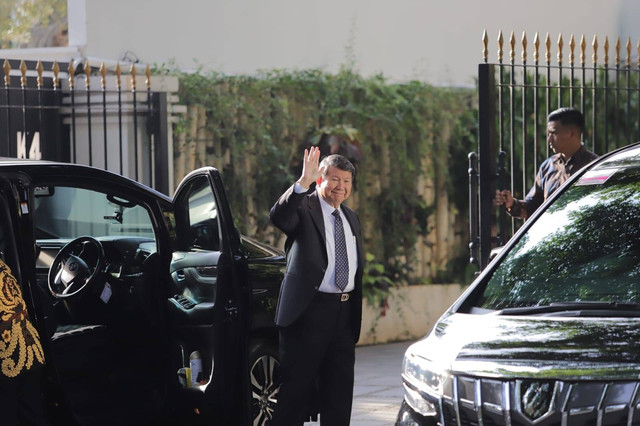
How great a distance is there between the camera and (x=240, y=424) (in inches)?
236

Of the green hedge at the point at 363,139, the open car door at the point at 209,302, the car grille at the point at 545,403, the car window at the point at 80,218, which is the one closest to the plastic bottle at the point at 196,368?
the open car door at the point at 209,302

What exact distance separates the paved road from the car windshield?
2.89 metres

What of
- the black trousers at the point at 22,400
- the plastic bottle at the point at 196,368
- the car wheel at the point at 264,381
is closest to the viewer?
the black trousers at the point at 22,400

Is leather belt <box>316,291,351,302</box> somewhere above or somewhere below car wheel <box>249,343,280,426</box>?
above

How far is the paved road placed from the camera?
796 cm

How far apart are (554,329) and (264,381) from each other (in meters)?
2.77

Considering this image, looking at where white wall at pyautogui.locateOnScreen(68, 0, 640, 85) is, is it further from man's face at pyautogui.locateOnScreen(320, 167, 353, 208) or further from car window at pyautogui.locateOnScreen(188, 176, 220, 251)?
man's face at pyautogui.locateOnScreen(320, 167, 353, 208)

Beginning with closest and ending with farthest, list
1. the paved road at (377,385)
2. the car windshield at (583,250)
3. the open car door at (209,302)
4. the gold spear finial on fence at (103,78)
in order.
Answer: the car windshield at (583,250)
the open car door at (209,302)
the paved road at (377,385)
the gold spear finial on fence at (103,78)

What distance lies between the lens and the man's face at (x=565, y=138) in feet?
25.7

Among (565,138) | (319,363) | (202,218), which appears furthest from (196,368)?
(565,138)

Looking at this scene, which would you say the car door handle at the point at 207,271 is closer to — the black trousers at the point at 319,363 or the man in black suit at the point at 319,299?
the man in black suit at the point at 319,299

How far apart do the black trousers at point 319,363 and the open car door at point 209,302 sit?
13.9 inches

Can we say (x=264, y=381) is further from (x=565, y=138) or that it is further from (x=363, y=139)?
(x=363, y=139)

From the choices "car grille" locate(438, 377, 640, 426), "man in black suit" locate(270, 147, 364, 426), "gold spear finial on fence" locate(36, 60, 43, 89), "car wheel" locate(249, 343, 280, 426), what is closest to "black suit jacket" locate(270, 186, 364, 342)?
"man in black suit" locate(270, 147, 364, 426)
